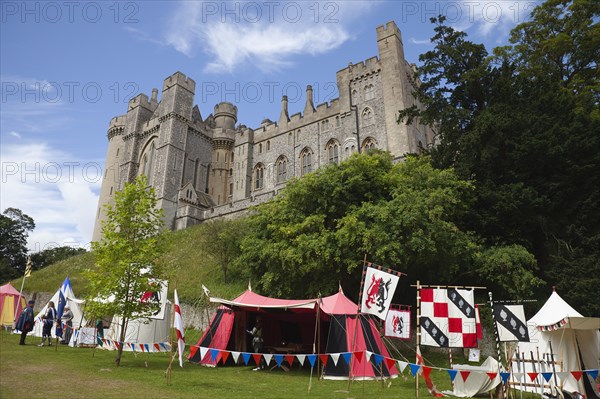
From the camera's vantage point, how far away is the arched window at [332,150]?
40344mm

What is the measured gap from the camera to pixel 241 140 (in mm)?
49312

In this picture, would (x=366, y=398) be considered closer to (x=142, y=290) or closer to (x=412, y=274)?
(x=142, y=290)

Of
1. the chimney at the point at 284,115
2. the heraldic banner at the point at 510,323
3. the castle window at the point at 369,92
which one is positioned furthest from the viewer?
the chimney at the point at 284,115

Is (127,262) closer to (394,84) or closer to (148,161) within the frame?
Answer: (394,84)

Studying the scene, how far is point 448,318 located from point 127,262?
29.8 feet

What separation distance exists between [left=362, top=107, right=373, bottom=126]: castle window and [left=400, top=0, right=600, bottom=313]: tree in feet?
50.1

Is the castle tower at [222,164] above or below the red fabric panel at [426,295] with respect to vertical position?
above

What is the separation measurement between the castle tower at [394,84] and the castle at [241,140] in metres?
0.09

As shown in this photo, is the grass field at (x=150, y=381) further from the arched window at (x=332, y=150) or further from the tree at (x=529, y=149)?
the arched window at (x=332, y=150)

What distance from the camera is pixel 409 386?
420 inches

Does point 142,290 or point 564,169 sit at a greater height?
point 564,169

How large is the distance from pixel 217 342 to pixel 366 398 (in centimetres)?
721

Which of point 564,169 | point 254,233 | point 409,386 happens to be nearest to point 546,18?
point 564,169

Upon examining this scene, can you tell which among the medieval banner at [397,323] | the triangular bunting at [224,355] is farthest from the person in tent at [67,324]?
the medieval banner at [397,323]
